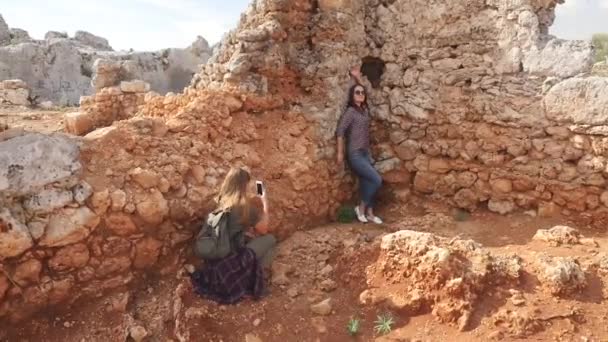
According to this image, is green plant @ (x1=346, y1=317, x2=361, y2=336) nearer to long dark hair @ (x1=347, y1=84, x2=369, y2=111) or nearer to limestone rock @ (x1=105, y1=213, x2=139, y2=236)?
limestone rock @ (x1=105, y1=213, x2=139, y2=236)

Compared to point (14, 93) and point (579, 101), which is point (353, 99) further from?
point (14, 93)

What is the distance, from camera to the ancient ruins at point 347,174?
3705 mm

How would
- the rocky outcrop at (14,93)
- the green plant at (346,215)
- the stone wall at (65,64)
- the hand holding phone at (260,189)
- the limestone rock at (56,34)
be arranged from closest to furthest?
1. the hand holding phone at (260,189)
2. the green plant at (346,215)
3. the rocky outcrop at (14,93)
4. the stone wall at (65,64)
5. the limestone rock at (56,34)

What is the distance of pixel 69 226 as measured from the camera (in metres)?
3.68

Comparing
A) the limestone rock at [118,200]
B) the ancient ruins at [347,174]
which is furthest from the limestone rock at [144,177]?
the limestone rock at [118,200]

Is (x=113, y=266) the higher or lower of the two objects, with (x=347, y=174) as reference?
lower

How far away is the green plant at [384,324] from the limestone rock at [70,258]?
2.32 metres

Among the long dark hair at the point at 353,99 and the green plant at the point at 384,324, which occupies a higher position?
the long dark hair at the point at 353,99

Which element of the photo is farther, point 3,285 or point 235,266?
point 235,266

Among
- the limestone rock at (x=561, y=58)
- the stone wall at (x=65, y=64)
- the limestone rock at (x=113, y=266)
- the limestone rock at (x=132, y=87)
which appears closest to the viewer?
the limestone rock at (x=113, y=266)

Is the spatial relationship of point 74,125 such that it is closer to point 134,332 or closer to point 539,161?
point 134,332

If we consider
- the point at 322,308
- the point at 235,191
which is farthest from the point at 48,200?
the point at 322,308

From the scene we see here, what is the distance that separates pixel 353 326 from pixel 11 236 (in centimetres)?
260

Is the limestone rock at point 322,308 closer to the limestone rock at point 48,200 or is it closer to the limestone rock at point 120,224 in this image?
the limestone rock at point 120,224
